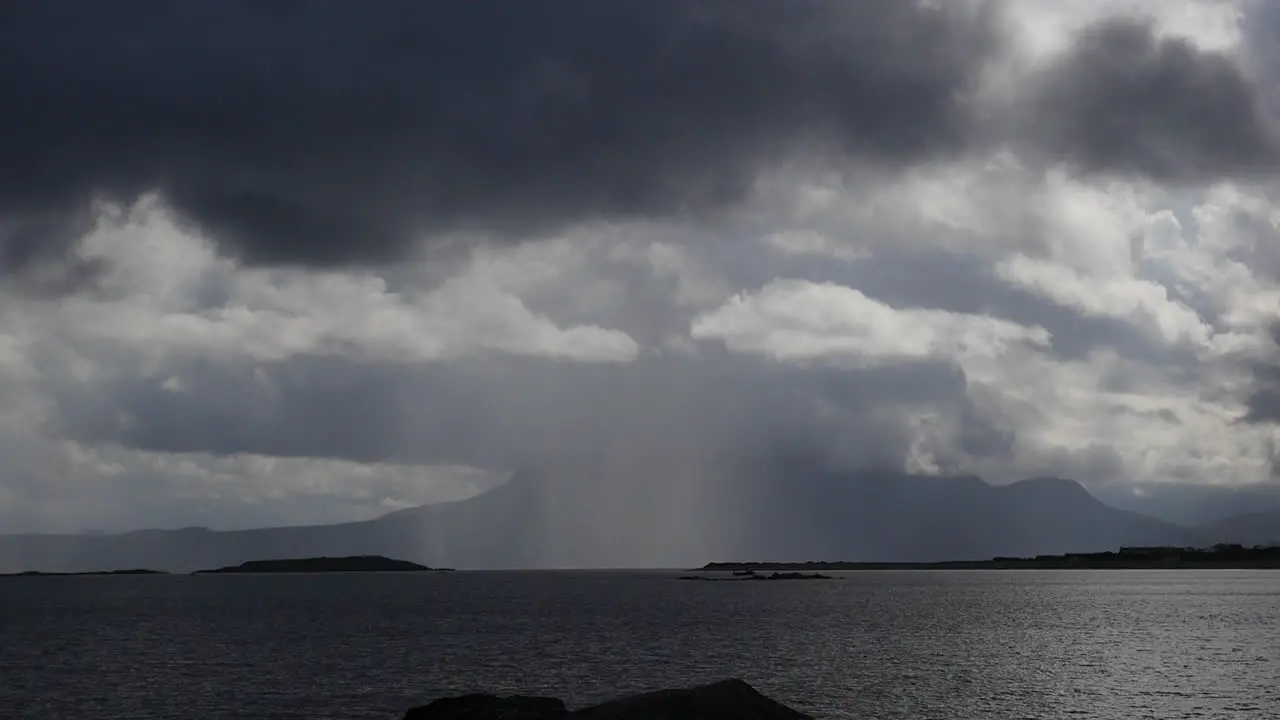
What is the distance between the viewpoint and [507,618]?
183875mm

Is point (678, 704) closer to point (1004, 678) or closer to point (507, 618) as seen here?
point (1004, 678)

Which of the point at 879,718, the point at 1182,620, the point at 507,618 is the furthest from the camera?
the point at 507,618

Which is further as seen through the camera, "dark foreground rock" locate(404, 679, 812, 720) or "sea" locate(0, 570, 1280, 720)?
"sea" locate(0, 570, 1280, 720)

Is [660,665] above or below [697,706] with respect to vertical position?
below

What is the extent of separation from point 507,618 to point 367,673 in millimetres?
87961

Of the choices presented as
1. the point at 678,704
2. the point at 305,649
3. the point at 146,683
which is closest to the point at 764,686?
the point at 678,704

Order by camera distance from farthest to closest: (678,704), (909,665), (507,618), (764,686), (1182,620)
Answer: (507,618), (1182,620), (909,665), (764,686), (678,704)

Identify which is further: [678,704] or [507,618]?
[507,618]

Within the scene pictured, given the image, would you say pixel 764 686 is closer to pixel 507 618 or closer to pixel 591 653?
pixel 591 653

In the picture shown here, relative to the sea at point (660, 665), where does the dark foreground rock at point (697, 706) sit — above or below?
above

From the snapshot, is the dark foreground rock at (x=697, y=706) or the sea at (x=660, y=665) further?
the sea at (x=660, y=665)

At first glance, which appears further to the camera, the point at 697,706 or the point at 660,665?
the point at 660,665

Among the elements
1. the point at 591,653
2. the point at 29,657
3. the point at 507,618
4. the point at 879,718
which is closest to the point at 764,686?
the point at 879,718

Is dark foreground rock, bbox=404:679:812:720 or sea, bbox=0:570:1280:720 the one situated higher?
dark foreground rock, bbox=404:679:812:720
